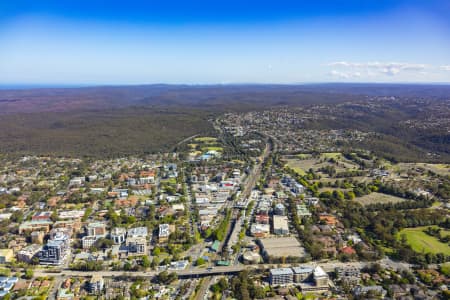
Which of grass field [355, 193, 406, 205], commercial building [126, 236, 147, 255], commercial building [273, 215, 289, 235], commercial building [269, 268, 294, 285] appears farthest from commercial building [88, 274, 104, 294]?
grass field [355, 193, 406, 205]

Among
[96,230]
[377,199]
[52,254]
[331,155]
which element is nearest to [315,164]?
[331,155]

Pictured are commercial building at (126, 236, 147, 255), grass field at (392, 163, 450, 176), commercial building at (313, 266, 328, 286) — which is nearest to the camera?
commercial building at (313, 266, 328, 286)

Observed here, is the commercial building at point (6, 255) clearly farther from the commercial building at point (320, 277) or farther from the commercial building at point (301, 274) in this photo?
the commercial building at point (320, 277)

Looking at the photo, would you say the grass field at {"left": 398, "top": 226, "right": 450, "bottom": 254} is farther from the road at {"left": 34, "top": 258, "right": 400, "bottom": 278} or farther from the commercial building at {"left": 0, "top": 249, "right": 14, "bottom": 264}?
the commercial building at {"left": 0, "top": 249, "right": 14, "bottom": 264}

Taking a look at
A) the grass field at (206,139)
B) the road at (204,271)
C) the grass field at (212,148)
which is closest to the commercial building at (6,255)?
the road at (204,271)

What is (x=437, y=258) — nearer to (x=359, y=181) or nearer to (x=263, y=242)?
(x=263, y=242)

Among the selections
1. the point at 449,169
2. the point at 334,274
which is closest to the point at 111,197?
the point at 334,274
